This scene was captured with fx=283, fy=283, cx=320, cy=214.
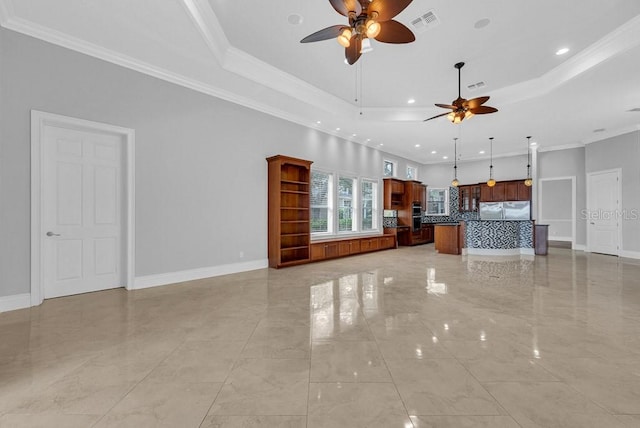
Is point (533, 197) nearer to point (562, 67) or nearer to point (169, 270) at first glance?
point (562, 67)

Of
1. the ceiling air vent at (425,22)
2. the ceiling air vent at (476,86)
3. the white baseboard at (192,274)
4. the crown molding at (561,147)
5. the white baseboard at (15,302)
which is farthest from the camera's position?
the crown molding at (561,147)

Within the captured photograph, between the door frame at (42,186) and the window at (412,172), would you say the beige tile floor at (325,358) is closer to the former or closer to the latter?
the door frame at (42,186)

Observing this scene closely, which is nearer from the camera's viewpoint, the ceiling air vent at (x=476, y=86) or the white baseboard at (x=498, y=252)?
the ceiling air vent at (x=476, y=86)

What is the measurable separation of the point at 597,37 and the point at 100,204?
312 inches

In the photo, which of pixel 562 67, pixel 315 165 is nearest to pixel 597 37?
pixel 562 67

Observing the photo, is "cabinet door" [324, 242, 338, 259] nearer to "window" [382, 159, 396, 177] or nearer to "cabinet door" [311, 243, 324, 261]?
"cabinet door" [311, 243, 324, 261]

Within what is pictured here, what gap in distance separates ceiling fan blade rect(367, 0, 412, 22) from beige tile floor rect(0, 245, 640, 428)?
3.02 meters

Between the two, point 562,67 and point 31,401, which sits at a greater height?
point 562,67

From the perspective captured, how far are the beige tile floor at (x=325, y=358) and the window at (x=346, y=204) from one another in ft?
13.7

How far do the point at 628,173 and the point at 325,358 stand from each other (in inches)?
415

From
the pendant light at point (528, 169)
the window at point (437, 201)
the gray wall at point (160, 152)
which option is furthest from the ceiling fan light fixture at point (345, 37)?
the window at point (437, 201)

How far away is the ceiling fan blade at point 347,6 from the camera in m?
2.52

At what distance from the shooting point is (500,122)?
7402mm

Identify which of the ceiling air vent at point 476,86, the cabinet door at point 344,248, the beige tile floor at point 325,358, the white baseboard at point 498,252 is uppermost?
the ceiling air vent at point 476,86
